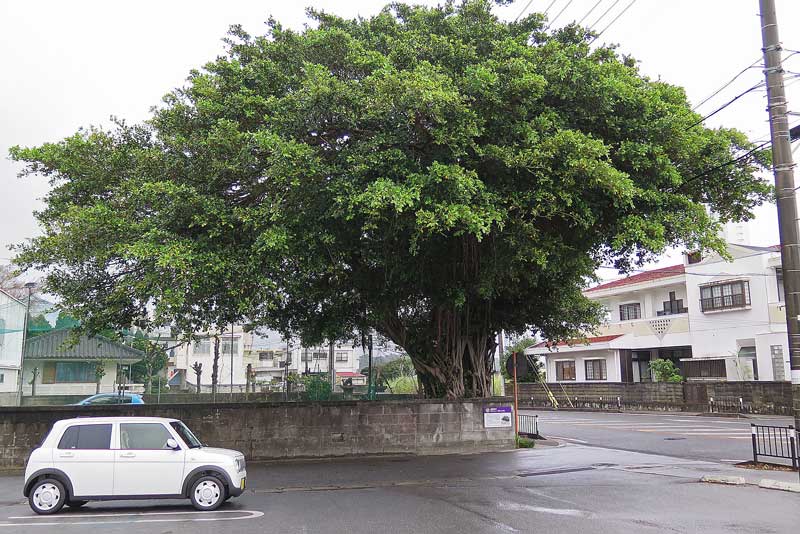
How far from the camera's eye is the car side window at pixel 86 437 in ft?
33.4

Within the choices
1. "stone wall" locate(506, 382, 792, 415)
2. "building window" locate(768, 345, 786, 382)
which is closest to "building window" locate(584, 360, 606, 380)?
"stone wall" locate(506, 382, 792, 415)

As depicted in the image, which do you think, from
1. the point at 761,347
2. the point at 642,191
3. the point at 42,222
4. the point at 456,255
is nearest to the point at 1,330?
the point at 42,222

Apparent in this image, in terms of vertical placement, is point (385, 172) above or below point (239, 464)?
above

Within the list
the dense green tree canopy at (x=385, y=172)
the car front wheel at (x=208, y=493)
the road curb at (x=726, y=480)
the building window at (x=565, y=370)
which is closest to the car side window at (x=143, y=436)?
the car front wheel at (x=208, y=493)

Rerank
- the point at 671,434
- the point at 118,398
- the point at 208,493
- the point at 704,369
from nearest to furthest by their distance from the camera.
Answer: the point at 208,493, the point at 118,398, the point at 671,434, the point at 704,369

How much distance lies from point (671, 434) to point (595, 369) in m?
24.2

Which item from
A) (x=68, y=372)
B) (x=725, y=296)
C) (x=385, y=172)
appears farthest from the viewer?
(x=725, y=296)

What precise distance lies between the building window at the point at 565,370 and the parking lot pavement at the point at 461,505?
3518cm

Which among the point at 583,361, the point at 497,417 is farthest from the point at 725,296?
the point at 497,417

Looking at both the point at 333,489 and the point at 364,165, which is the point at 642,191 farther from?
the point at 333,489

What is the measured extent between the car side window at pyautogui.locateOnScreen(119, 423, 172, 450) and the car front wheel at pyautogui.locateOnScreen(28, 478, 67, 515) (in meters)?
1.10

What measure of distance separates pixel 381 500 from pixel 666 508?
4.57 metres

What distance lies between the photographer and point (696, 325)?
40.5 meters

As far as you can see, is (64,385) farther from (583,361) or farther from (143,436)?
(583,361)
